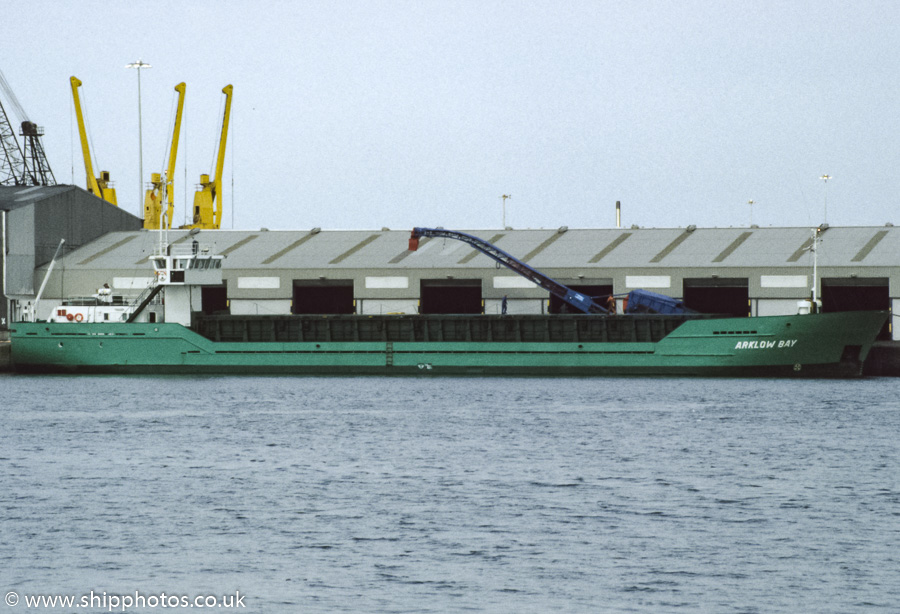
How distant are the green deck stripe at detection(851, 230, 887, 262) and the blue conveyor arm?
48.4ft

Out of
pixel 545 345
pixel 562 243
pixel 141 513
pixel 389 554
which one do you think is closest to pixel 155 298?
pixel 545 345

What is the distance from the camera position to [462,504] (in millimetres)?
29016

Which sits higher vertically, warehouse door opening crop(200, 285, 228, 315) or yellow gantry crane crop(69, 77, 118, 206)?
yellow gantry crane crop(69, 77, 118, 206)

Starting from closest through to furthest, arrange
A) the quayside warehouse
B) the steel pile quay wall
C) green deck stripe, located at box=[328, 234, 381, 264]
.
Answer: the steel pile quay wall, the quayside warehouse, green deck stripe, located at box=[328, 234, 381, 264]

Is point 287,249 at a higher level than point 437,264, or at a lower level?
higher

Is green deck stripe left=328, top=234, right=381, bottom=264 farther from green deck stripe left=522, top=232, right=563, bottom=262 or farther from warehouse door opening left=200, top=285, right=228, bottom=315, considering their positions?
green deck stripe left=522, top=232, right=563, bottom=262

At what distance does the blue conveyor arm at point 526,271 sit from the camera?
66.4m

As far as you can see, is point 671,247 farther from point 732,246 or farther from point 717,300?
point 717,300

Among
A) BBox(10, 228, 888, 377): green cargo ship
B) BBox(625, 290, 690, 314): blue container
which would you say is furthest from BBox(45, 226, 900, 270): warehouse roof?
BBox(10, 228, 888, 377): green cargo ship

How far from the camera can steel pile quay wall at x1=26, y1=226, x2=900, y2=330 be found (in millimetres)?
68688

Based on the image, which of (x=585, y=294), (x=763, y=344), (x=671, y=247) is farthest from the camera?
(x=671, y=247)

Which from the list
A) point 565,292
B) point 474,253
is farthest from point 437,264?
point 565,292

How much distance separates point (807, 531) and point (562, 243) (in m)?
52.2

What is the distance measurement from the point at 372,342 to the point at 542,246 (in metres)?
17.4
